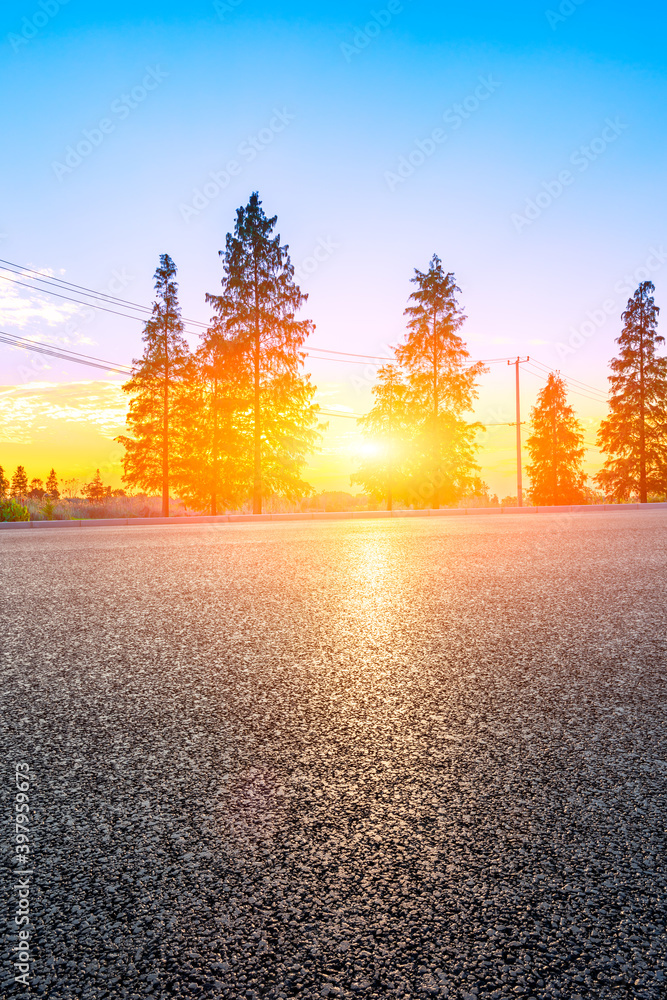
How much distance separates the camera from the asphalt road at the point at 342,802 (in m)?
1.58

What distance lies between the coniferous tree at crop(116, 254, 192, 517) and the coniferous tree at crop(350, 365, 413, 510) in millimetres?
10705

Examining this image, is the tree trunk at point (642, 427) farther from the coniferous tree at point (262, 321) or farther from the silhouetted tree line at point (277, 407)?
the coniferous tree at point (262, 321)

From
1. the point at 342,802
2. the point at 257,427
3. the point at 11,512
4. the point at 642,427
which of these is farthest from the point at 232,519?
the point at 642,427

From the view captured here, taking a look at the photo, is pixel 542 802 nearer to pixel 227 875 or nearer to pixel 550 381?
pixel 227 875

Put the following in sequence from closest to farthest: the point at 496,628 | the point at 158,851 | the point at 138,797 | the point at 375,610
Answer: the point at 158,851 < the point at 138,797 < the point at 496,628 < the point at 375,610

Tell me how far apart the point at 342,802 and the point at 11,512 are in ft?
77.3

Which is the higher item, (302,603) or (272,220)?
(272,220)

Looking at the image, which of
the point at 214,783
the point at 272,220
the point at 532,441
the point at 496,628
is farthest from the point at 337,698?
the point at 532,441

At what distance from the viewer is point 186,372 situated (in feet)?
116

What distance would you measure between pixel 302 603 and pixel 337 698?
2812 millimetres

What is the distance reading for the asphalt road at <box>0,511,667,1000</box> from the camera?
1.58 meters

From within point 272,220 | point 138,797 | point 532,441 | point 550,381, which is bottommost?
point 138,797

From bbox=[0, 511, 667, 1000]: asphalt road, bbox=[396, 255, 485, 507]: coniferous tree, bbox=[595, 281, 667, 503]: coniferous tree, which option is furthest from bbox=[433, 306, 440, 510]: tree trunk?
bbox=[0, 511, 667, 1000]: asphalt road

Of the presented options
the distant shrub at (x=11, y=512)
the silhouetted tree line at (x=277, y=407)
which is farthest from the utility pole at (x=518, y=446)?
the distant shrub at (x=11, y=512)
